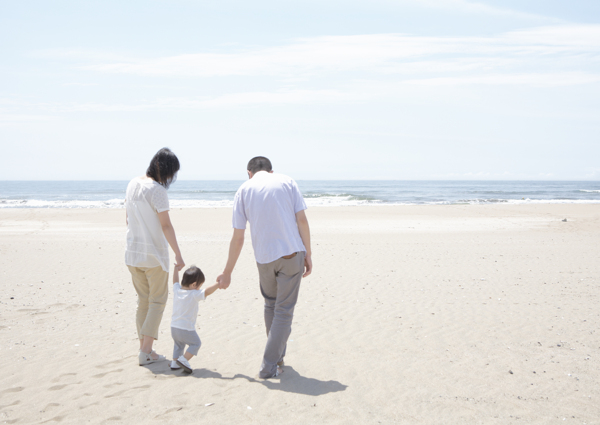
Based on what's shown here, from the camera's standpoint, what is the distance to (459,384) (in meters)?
3.47

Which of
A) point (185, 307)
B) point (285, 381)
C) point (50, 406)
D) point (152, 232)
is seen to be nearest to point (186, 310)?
point (185, 307)

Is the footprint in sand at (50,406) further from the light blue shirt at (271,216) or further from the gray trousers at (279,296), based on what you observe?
the light blue shirt at (271,216)

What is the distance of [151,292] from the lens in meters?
3.74

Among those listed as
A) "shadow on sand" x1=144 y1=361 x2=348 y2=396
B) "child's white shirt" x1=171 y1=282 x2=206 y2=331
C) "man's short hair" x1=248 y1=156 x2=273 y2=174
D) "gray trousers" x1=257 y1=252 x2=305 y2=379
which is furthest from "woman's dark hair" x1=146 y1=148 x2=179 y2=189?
"shadow on sand" x1=144 y1=361 x2=348 y2=396

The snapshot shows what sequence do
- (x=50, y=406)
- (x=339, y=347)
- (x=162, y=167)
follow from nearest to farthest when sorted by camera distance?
(x=50, y=406) → (x=162, y=167) → (x=339, y=347)

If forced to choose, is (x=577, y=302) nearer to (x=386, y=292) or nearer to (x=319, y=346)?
(x=386, y=292)

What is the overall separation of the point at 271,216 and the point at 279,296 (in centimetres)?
63

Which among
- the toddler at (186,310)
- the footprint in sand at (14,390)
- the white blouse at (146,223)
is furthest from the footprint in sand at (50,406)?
→ the white blouse at (146,223)

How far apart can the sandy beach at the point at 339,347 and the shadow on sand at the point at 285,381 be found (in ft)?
0.06

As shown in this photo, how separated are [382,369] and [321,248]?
7.72 m

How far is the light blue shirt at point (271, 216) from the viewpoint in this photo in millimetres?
3326

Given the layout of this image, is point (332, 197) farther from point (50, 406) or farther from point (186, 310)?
point (50, 406)

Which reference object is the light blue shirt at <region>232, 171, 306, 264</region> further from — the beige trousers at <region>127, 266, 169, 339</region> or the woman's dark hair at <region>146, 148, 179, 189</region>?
the beige trousers at <region>127, 266, 169, 339</region>

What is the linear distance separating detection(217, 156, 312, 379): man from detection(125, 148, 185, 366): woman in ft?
1.94
